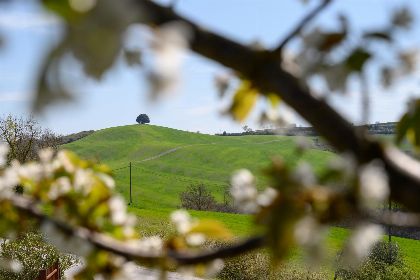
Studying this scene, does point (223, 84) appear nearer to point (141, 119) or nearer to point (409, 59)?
point (409, 59)

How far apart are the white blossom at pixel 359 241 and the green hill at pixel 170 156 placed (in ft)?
93.8

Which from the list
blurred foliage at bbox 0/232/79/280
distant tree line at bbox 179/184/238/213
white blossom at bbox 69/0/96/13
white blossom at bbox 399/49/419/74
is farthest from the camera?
distant tree line at bbox 179/184/238/213

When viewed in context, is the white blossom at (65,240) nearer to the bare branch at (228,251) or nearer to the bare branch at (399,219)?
the bare branch at (228,251)

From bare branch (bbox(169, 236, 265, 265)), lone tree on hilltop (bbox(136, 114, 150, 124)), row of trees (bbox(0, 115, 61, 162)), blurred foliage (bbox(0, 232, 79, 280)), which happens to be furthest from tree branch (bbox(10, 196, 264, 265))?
lone tree on hilltop (bbox(136, 114, 150, 124))

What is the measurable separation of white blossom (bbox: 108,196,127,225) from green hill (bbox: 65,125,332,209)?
28382 mm

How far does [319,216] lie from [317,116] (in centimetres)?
6

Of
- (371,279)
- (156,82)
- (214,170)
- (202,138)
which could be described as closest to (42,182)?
(156,82)

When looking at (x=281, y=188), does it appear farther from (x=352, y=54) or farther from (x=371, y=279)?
(x=371, y=279)

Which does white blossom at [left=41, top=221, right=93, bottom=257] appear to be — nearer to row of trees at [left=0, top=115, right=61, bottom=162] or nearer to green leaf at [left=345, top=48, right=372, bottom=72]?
green leaf at [left=345, top=48, right=372, bottom=72]

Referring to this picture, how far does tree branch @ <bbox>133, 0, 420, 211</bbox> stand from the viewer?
13.6 inches

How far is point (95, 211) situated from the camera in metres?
0.53

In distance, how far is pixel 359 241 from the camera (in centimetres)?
33

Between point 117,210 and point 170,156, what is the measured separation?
37749 mm

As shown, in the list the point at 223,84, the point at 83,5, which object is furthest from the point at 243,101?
the point at 83,5
